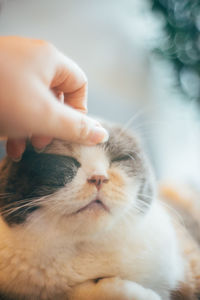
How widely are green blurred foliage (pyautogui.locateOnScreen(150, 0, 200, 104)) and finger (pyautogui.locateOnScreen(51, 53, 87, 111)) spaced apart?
280mm

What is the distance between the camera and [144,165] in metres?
0.67

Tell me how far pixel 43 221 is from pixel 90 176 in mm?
133

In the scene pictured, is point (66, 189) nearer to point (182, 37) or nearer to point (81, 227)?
point (81, 227)

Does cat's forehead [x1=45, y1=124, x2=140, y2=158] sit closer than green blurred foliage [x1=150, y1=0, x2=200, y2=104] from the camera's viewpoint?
Yes

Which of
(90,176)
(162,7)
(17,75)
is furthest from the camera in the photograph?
(162,7)

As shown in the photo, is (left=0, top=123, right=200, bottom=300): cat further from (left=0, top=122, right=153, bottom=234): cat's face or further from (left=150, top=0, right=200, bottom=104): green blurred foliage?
(left=150, top=0, right=200, bottom=104): green blurred foliage

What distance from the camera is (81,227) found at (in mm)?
531

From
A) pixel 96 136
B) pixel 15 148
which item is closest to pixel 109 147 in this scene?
pixel 96 136

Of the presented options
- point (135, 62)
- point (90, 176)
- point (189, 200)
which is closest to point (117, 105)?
point (135, 62)

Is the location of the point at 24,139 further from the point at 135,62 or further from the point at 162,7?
the point at 162,7

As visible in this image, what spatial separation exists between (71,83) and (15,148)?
0.17m

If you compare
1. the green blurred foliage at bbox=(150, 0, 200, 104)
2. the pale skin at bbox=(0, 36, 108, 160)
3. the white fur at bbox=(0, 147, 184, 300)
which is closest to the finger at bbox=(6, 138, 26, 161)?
the pale skin at bbox=(0, 36, 108, 160)

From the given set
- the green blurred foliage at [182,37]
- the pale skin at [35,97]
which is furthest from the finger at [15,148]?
the green blurred foliage at [182,37]

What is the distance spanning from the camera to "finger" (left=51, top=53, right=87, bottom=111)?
18.6 inches
